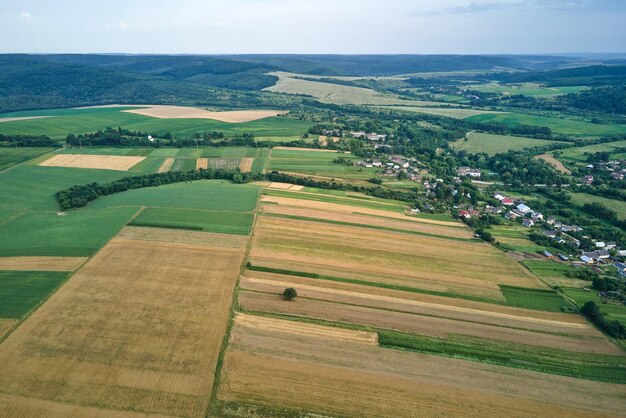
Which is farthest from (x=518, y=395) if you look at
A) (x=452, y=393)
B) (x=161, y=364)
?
(x=161, y=364)

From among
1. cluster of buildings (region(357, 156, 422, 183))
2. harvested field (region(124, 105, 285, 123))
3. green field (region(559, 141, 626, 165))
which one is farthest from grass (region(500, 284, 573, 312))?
harvested field (region(124, 105, 285, 123))

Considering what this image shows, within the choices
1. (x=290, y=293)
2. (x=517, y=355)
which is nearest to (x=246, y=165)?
(x=290, y=293)

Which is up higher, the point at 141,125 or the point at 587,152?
the point at 141,125

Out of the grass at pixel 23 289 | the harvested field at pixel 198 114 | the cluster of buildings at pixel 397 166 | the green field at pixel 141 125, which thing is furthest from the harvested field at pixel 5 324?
the harvested field at pixel 198 114

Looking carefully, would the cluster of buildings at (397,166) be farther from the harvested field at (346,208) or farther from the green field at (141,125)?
the green field at (141,125)

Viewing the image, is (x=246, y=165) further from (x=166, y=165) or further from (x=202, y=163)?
(x=166, y=165)

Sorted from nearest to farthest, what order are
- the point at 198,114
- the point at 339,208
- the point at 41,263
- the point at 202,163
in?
the point at 41,263
the point at 339,208
the point at 202,163
the point at 198,114

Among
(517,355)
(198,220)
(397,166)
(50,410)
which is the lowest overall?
(397,166)
